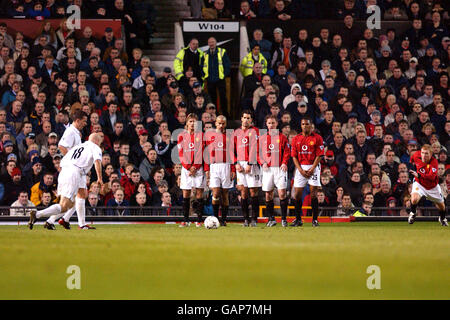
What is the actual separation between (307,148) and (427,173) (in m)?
2.78

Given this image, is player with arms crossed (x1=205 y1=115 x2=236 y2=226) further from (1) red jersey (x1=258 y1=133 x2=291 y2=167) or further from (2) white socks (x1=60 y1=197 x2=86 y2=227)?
(2) white socks (x1=60 y1=197 x2=86 y2=227)

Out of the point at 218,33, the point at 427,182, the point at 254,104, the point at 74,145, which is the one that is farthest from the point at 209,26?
the point at 74,145

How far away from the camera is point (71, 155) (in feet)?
51.9

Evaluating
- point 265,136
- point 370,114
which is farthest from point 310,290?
point 370,114

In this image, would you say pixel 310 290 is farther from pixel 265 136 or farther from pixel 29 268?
pixel 265 136

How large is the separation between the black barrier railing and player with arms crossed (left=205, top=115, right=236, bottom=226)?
186 cm

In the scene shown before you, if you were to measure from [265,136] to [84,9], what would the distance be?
379 inches

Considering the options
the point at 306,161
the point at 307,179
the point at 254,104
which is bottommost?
the point at 307,179

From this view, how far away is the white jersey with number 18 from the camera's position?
15.8 meters

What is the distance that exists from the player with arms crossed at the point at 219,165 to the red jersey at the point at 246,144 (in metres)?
0.27

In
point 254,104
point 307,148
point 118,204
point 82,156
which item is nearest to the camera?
point 82,156

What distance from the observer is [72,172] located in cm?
1568

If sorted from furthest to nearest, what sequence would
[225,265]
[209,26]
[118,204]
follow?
[209,26] < [118,204] < [225,265]

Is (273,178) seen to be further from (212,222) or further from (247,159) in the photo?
(212,222)
